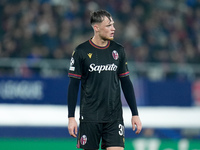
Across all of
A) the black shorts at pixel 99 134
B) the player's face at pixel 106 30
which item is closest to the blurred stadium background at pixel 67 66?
the black shorts at pixel 99 134

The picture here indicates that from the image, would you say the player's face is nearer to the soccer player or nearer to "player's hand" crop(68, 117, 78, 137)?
the soccer player

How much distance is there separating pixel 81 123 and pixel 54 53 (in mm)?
7306

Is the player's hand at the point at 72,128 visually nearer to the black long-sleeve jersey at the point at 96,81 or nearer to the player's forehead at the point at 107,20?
the black long-sleeve jersey at the point at 96,81

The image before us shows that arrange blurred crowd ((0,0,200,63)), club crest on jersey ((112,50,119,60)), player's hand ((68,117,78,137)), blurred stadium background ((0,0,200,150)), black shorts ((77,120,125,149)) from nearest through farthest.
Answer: player's hand ((68,117,78,137)) → black shorts ((77,120,125,149)) → club crest on jersey ((112,50,119,60)) → blurred stadium background ((0,0,200,150)) → blurred crowd ((0,0,200,63))

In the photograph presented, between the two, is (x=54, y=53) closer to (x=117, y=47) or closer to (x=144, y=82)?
(x=144, y=82)

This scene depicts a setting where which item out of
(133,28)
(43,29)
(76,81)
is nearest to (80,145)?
(76,81)

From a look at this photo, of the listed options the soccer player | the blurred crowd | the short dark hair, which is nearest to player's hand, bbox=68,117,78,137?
the soccer player

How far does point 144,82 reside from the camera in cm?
1165

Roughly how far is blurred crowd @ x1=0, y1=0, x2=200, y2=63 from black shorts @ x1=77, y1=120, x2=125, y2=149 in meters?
6.96

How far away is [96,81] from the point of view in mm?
5457

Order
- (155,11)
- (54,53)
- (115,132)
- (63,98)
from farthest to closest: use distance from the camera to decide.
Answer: (155,11) → (54,53) → (63,98) → (115,132)

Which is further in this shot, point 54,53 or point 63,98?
point 54,53

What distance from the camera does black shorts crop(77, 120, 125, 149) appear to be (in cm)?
542

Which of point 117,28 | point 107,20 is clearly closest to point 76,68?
point 107,20
